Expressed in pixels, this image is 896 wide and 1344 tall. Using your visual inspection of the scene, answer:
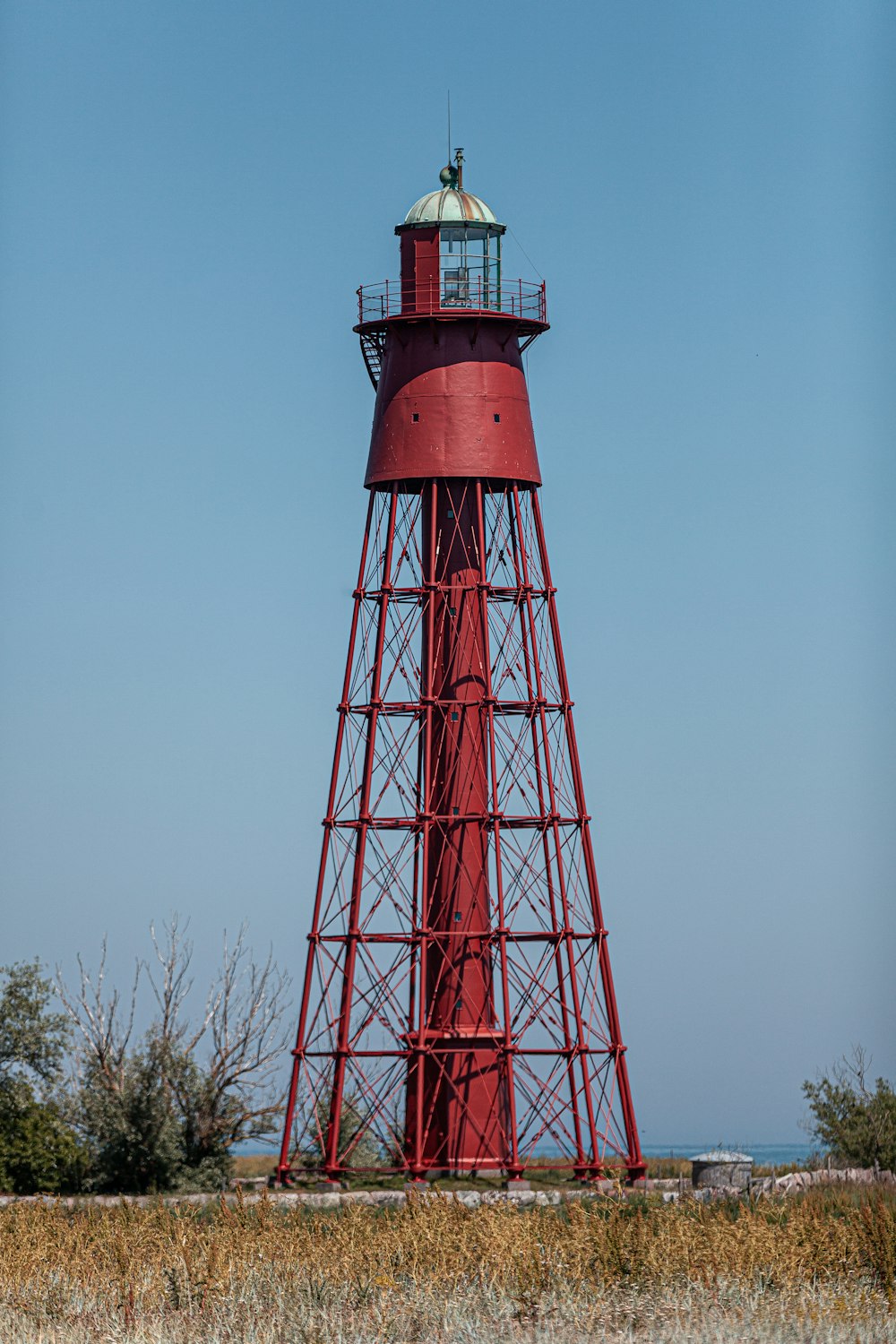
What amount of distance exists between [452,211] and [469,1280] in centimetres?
2740

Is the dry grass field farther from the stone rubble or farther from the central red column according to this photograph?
the central red column

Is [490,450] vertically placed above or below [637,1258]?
above

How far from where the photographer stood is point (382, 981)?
48.3 metres

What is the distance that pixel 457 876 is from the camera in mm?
49000

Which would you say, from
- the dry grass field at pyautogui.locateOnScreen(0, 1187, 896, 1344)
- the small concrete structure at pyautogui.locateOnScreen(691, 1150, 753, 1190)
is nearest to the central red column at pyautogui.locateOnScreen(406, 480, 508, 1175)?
the small concrete structure at pyautogui.locateOnScreen(691, 1150, 753, 1190)

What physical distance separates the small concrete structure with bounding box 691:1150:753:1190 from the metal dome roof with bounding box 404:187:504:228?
20.0 metres

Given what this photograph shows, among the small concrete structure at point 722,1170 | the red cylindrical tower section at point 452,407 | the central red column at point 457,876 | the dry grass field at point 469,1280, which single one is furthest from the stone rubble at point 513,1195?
the red cylindrical tower section at point 452,407

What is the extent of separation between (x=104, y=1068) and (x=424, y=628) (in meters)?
12.5

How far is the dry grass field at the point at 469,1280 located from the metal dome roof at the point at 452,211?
2376 cm

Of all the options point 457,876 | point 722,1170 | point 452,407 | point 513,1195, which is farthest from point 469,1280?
point 452,407

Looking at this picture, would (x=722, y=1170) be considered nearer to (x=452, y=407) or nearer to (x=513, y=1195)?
(x=513, y=1195)

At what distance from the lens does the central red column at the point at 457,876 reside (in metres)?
48.4

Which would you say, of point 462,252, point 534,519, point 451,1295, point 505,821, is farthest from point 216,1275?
point 462,252

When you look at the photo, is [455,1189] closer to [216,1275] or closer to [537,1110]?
[537,1110]
